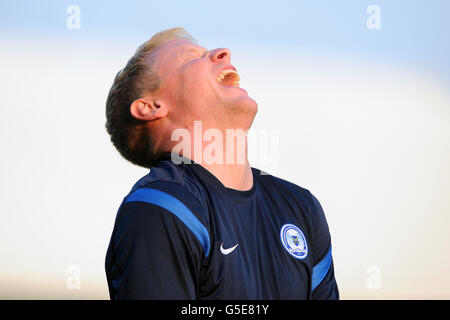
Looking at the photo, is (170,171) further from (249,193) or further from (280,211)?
(280,211)

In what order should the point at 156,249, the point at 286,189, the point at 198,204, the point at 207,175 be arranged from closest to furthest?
1. the point at 156,249
2. the point at 198,204
3. the point at 207,175
4. the point at 286,189

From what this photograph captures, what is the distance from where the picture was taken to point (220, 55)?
6.54 feet

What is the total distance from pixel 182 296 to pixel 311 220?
0.70m

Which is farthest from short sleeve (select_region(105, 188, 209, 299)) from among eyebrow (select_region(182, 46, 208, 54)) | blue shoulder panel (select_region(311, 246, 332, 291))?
eyebrow (select_region(182, 46, 208, 54))

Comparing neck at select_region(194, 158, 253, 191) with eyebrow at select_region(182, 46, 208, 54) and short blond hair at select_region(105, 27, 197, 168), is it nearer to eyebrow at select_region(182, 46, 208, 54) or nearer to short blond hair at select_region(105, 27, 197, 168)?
short blond hair at select_region(105, 27, 197, 168)

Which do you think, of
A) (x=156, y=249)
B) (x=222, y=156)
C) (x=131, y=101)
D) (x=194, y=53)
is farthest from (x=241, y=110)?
(x=156, y=249)

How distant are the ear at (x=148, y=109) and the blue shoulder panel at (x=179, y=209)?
1.32 ft

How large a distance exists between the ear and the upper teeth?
0.73ft

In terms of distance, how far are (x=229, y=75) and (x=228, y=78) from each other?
0.05 ft

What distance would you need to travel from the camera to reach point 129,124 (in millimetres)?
2027

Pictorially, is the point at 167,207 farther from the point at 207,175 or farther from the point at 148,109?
the point at 148,109

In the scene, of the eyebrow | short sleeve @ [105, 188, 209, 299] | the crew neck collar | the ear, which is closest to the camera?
short sleeve @ [105, 188, 209, 299]

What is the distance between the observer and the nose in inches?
78.0

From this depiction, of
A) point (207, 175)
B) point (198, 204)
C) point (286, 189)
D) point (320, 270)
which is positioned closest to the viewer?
point (198, 204)
